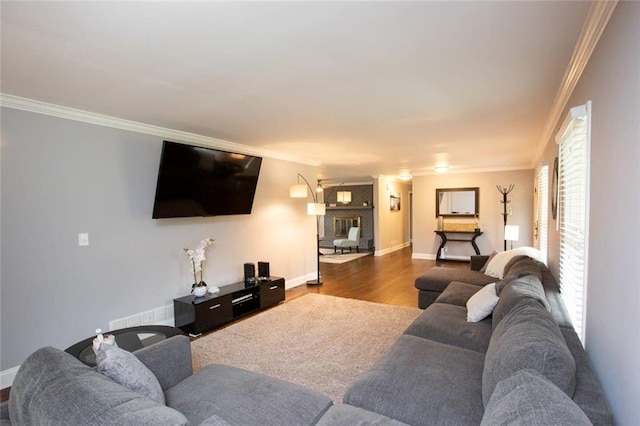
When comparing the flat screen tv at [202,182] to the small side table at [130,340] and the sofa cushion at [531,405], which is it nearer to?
the small side table at [130,340]

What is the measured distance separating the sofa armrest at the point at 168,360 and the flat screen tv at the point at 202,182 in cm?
204

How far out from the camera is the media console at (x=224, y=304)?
3.75 meters

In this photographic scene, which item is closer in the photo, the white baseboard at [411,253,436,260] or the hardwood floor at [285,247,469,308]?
the hardwood floor at [285,247,469,308]

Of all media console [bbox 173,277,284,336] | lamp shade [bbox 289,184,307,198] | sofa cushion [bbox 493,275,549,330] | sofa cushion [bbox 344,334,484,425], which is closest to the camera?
sofa cushion [bbox 344,334,484,425]

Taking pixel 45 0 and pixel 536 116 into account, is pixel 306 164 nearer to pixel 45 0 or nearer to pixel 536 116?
pixel 536 116

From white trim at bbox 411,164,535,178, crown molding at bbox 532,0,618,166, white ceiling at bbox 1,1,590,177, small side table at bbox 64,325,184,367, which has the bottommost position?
small side table at bbox 64,325,184,367

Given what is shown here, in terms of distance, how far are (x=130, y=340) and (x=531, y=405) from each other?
8.57ft

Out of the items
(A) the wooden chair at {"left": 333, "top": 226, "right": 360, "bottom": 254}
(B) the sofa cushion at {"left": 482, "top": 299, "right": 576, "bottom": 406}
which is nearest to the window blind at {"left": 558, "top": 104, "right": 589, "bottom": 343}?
(B) the sofa cushion at {"left": 482, "top": 299, "right": 576, "bottom": 406}

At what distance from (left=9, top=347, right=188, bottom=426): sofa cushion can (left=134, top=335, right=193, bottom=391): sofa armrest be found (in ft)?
1.68

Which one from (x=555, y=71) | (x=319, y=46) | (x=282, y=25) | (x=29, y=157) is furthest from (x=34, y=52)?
(x=555, y=71)

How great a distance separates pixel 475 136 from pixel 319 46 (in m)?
3.17

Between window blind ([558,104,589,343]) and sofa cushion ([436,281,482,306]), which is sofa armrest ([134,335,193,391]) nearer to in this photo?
window blind ([558,104,589,343])

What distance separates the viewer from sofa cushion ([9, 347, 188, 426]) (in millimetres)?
1028

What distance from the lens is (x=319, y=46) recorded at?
6.23 ft
